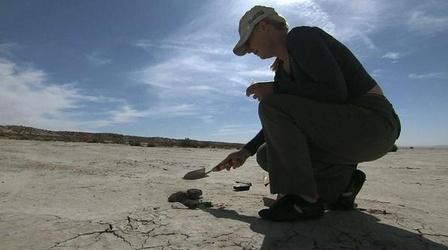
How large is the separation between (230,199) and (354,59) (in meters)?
1.58

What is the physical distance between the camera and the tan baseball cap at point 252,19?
8.47ft

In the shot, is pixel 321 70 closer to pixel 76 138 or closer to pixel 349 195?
pixel 349 195

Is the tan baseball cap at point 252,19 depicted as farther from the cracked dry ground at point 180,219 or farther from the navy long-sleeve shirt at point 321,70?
the cracked dry ground at point 180,219

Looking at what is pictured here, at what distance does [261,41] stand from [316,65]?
0.41 m

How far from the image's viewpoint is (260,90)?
269 centimetres

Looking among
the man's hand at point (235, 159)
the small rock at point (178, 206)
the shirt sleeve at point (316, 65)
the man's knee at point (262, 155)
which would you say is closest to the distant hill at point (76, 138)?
the small rock at point (178, 206)

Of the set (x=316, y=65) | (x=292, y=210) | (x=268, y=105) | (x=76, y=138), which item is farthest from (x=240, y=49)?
(x=76, y=138)

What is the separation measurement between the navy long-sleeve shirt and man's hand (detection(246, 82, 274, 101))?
0.05 metres

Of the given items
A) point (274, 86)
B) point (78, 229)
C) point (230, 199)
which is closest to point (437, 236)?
point (274, 86)

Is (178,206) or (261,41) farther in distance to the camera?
(178,206)

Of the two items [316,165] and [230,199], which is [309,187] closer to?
[316,165]

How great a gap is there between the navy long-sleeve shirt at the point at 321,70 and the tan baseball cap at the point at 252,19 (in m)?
0.18

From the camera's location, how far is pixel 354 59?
2.52m

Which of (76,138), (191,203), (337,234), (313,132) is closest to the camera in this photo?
(337,234)
